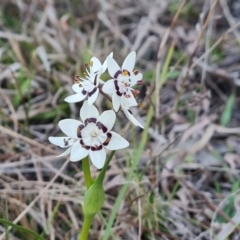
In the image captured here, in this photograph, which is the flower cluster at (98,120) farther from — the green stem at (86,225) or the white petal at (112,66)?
the green stem at (86,225)

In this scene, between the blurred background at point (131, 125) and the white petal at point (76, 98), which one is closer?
the white petal at point (76, 98)

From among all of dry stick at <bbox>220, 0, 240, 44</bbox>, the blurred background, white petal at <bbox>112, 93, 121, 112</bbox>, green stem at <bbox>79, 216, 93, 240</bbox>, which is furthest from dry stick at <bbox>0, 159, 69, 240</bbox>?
dry stick at <bbox>220, 0, 240, 44</bbox>

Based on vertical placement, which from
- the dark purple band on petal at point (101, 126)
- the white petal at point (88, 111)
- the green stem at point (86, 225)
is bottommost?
the green stem at point (86, 225)

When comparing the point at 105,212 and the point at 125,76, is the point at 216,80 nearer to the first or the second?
the point at 105,212

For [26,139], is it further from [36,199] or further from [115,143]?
[115,143]

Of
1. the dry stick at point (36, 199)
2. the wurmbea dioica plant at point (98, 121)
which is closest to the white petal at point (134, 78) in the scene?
the wurmbea dioica plant at point (98, 121)

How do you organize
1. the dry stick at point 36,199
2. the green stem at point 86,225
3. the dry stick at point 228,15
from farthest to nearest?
the dry stick at point 228,15 → the dry stick at point 36,199 → the green stem at point 86,225

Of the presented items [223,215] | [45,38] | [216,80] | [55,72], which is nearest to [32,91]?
[55,72]

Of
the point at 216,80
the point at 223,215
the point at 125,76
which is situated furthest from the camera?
the point at 216,80
